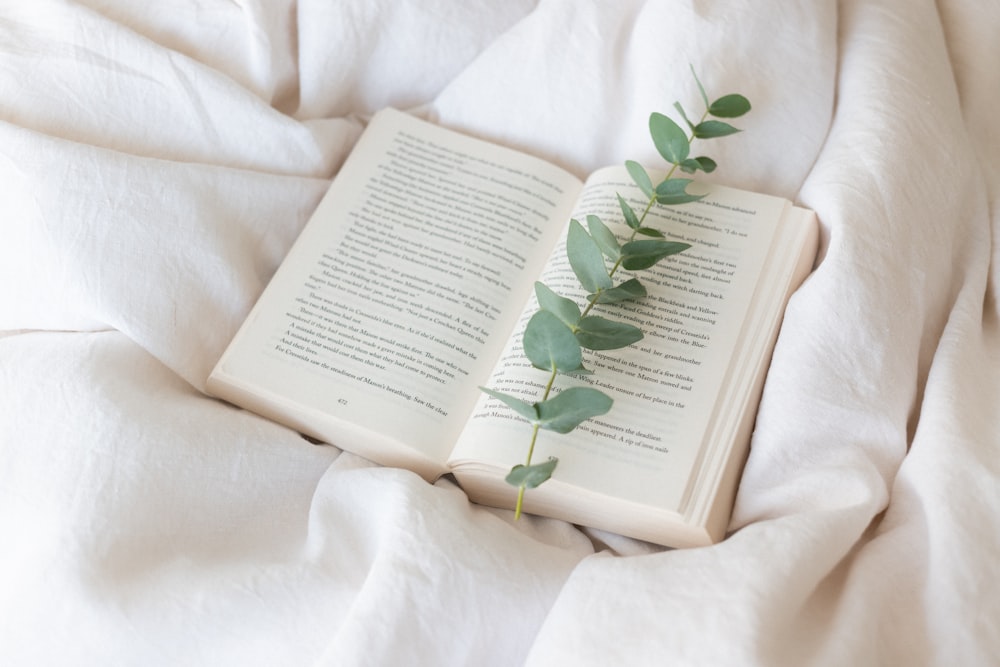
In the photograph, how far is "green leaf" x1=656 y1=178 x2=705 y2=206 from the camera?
637 millimetres

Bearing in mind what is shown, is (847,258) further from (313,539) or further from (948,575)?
(313,539)

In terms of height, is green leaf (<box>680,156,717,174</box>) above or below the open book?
above

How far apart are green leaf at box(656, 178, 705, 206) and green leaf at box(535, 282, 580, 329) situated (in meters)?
0.11

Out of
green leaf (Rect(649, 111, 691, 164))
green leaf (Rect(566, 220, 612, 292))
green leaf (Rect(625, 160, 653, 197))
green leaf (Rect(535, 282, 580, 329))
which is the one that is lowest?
green leaf (Rect(535, 282, 580, 329))

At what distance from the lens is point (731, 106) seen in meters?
0.67

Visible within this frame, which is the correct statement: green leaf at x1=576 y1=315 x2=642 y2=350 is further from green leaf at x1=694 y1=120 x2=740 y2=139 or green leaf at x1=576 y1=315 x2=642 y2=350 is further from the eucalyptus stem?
green leaf at x1=694 y1=120 x2=740 y2=139

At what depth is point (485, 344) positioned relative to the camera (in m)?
0.64

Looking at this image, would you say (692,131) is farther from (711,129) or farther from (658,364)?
(658,364)

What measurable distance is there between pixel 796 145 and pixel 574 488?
0.31 m

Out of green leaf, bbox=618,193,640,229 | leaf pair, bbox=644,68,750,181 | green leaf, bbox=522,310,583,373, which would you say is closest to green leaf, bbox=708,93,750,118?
leaf pair, bbox=644,68,750,181

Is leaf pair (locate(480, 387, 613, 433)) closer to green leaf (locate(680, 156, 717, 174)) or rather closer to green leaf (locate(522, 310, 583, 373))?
green leaf (locate(522, 310, 583, 373))

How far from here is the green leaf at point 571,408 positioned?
53 cm

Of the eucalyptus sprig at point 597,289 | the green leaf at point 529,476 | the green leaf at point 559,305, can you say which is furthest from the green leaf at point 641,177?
the green leaf at point 529,476

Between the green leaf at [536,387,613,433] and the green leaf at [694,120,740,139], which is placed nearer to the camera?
the green leaf at [536,387,613,433]
